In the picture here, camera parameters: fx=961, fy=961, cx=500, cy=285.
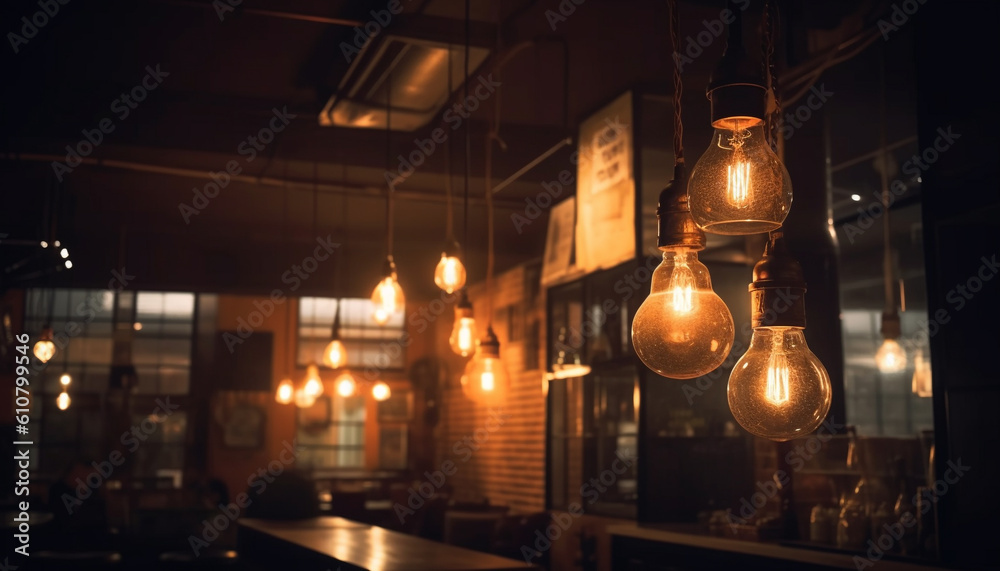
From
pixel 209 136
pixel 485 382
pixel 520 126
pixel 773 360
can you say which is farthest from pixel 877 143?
pixel 773 360

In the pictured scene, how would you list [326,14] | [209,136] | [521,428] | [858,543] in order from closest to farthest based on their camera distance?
[858,543] < [326,14] < [209,136] < [521,428]

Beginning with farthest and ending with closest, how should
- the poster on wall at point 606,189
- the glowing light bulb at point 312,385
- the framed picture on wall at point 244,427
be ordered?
1. the framed picture on wall at point 244,427
2. the glowing light bulb at point 312,385
3. the poster on wall at point 606,189

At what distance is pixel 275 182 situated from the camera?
299 inches

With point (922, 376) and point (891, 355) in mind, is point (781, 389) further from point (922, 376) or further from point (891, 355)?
point (922, 376)

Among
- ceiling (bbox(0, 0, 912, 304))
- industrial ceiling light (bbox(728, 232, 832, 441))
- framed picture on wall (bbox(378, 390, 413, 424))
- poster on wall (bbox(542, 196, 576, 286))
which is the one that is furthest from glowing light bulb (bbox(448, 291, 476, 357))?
framed picture on wall (bbox(378, 390, 413, 424))

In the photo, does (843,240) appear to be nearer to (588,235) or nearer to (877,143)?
(877,143)

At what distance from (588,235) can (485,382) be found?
4.46ft

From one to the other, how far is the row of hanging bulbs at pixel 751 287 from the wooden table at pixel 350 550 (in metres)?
2.84

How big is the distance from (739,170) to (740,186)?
0.09 feet

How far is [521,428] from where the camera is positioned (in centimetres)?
968

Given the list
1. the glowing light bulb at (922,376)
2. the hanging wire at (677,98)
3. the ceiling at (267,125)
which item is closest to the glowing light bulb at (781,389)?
the hanging wire at (677,98)

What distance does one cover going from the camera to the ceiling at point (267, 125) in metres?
4.89

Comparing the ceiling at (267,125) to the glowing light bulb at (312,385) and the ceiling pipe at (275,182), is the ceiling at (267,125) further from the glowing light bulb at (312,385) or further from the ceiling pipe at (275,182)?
the glowing light bulb at (312,385)

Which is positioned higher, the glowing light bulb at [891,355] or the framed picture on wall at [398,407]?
the glowing light bulb at [891,355]
